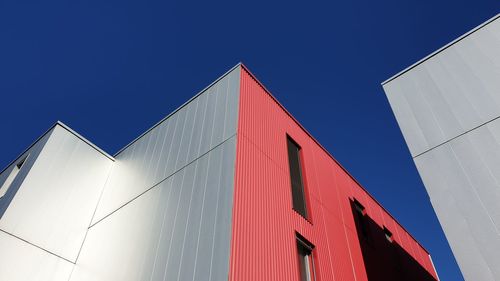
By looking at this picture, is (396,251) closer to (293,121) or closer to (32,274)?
(293,121)

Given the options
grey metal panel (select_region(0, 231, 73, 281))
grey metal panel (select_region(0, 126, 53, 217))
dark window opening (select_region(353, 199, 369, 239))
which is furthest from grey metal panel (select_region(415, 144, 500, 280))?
grey metal panel (select_region(0, 126, 53, 217))

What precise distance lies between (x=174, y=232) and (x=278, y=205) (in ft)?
9.28

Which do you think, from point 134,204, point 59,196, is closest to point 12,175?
point 59,196

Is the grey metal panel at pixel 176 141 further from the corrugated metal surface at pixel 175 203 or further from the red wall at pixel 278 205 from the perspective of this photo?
the red wall at pixel 278 205

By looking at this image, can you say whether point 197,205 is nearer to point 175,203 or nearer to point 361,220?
point 175,203

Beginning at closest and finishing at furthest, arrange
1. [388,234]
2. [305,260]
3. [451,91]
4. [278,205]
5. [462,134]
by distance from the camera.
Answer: [462,134] → [451,91] → [278,205] → [305,260] → [388,234]

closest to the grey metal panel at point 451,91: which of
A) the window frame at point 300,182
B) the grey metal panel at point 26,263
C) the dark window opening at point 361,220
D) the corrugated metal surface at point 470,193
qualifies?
the corrugated metal surface at point 470,193

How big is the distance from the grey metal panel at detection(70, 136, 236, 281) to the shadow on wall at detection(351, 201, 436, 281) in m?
7.29

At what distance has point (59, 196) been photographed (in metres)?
11.8

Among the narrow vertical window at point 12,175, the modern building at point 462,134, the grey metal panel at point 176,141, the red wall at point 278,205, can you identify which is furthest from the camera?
the narrow vertical window at point 12,175

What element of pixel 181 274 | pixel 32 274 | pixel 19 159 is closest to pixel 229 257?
pixel 181 274

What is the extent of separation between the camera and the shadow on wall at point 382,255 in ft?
43.4

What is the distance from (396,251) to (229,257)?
13.0 m

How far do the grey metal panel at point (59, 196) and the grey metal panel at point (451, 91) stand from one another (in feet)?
35.7
